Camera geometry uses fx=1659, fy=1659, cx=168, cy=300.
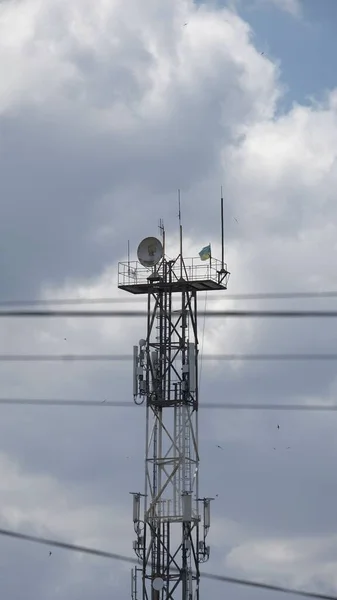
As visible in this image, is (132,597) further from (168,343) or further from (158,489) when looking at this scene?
(168,343)

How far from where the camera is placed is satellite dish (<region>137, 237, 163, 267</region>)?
72.2m

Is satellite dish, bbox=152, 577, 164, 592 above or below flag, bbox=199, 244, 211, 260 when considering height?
below

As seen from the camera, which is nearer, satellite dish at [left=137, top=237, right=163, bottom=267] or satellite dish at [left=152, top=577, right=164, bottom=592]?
satellite dish at [left=152, top=577, right=164, bottom=592]

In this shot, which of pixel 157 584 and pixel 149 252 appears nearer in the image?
pixel 157 584

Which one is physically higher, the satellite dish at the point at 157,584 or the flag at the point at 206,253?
the flag at the point at 206,253

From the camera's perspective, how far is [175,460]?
72062 millimetres

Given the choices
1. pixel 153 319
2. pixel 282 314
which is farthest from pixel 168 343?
pixel 282 314

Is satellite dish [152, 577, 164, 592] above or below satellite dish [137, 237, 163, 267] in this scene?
below

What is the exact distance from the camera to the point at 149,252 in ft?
237

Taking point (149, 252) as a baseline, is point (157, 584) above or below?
below

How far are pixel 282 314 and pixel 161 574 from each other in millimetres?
34198

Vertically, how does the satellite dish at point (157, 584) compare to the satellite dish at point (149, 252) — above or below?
below

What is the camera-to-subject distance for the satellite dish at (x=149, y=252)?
72.2m

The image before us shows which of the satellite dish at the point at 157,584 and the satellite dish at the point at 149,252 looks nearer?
the satellite dish at the point at 157,584
